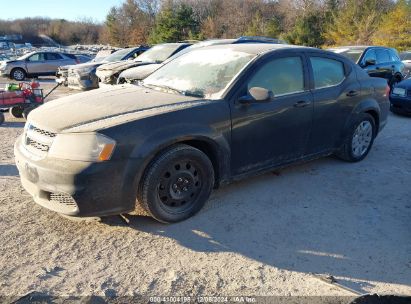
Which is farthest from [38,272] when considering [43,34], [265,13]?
[43,34]

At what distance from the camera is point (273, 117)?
4141 mm

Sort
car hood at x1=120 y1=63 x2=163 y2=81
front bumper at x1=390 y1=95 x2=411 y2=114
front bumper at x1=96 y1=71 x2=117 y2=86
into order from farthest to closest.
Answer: front bumper at x1=96 y1=71 x2=117 y2=86, front bumper at x1=390 y1=95 x2=411 y2=114, car hood at x1=120 y1=63 x2=163 y2=81

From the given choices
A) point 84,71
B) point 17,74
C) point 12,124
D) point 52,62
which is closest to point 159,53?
point 84,71

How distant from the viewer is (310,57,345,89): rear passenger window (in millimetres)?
4656

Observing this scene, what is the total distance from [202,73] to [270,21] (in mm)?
44160

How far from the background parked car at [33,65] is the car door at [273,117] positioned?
17302mm

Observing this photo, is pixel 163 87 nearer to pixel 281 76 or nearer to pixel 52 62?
pixel 281 76

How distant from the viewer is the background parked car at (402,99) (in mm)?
9055

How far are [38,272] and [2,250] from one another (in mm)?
501

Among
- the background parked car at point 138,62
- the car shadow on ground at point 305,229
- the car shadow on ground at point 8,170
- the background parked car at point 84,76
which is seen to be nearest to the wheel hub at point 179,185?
the car shadow on ground at point 305,229

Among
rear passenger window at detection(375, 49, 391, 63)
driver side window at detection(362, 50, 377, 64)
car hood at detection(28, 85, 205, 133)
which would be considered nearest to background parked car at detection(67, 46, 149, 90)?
driver side window at detection(362, 50, 377, 64)

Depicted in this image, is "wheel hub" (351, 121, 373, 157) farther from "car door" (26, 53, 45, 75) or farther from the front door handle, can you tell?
"car door" (26, 53, 45, 75)

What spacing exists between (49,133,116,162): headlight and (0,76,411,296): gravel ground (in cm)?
77

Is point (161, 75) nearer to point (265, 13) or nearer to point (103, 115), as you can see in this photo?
point (103, 115)
